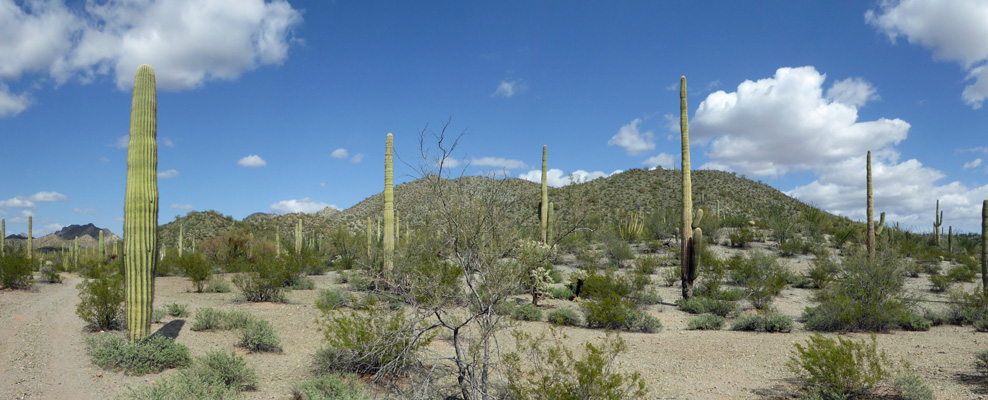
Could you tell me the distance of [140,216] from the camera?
8.94 metres

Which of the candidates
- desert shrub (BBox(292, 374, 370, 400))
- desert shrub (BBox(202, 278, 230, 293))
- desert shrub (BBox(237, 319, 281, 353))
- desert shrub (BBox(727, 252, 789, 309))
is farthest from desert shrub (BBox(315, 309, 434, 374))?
desert shrub (BBox(727, 252, 789, 309))

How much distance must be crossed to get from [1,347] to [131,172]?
11.6ft

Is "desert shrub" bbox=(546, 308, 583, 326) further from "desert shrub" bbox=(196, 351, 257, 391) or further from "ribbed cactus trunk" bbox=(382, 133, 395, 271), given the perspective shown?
"desert shrub" bbox=(196, 351, 257, 391)

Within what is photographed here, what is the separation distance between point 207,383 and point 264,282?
26.9 ft

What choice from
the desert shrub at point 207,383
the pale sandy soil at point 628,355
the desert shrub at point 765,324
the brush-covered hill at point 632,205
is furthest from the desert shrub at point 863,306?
the brush-covered hill at point 632,205

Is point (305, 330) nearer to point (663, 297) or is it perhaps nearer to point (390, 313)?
point (390, 313)

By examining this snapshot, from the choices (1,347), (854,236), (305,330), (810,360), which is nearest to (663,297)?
(810,360)

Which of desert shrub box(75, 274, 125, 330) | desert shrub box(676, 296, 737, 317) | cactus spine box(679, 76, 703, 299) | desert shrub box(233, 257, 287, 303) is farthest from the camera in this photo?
cactus spine box(679, 76, 703, 299)

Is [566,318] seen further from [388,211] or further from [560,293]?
[388,211]

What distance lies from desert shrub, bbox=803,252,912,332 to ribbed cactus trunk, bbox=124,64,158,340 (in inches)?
522

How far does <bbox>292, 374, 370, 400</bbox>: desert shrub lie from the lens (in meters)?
6.09

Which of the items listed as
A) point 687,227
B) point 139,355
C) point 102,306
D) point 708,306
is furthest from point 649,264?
point 102,306

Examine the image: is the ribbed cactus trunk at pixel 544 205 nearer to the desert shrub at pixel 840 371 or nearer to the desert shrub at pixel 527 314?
the desert shrub at pixel 527 314

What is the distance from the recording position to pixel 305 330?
11.1 m
